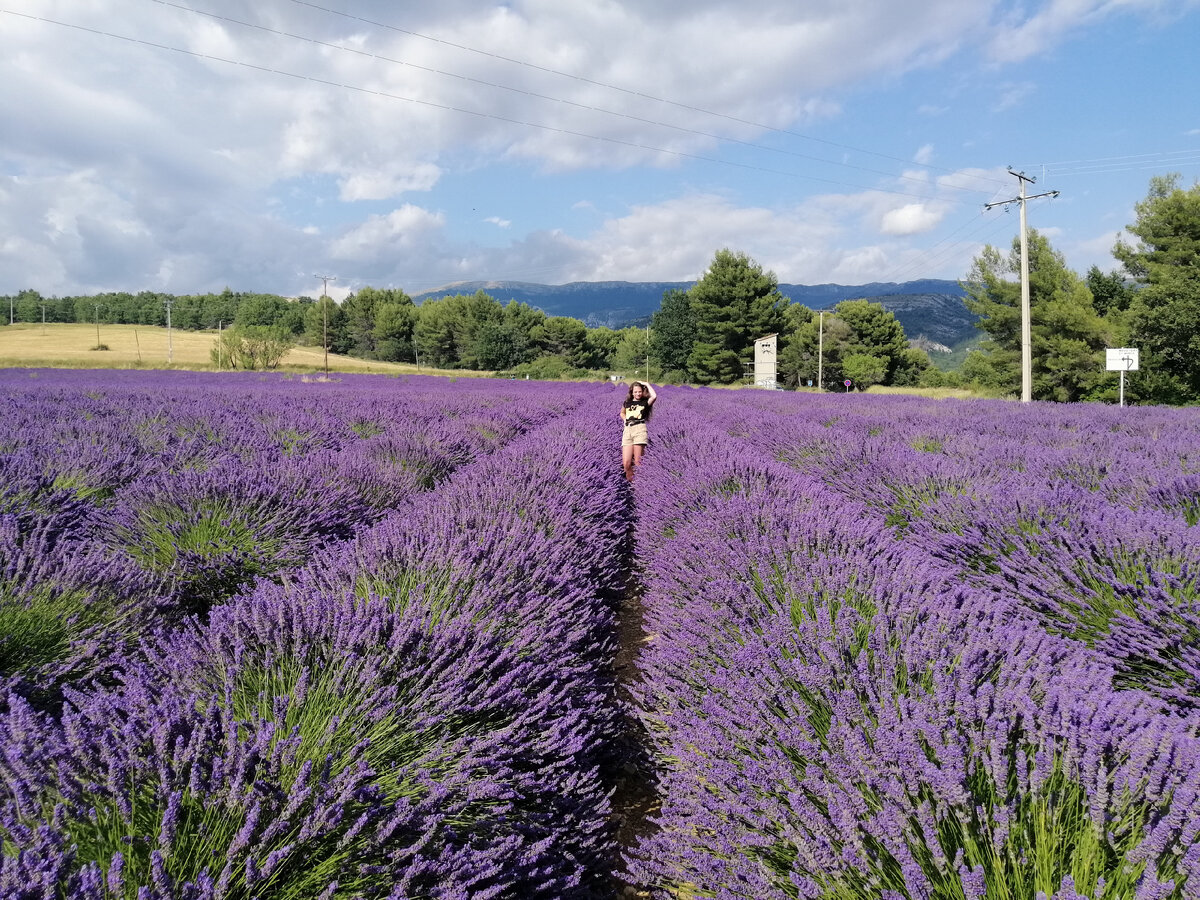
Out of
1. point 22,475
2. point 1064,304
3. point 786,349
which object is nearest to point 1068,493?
point 22,475

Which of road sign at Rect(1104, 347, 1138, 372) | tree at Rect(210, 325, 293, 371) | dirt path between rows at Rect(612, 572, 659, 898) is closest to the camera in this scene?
dirt path between rows at Rect(612, 572, 659, 898)

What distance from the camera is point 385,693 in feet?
4.33

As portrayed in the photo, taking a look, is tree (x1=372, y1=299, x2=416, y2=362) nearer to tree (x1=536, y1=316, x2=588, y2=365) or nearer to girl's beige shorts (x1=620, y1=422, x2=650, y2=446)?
tree (x1=536, y1=316, x2=588, y2=365)

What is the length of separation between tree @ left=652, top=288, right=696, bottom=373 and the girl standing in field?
44.8 metres

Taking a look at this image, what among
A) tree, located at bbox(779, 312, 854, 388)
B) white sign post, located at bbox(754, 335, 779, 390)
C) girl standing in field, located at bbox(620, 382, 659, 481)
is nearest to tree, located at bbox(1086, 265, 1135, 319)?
white sign post, located at bbox(754, 335, 779, 390)

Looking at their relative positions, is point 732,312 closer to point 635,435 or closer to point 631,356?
point 631,356

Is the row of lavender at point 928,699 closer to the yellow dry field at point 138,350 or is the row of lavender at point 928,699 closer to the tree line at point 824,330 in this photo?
the tree line at point 824,330

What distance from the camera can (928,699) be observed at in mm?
1224

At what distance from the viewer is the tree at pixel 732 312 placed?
45.1 meters

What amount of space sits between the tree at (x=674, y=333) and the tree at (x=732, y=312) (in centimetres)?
498

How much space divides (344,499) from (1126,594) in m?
3.63

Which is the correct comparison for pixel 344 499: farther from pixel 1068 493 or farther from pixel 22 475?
pixel 1068 493

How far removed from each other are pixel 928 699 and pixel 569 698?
856mm

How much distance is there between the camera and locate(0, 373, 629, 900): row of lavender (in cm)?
93
